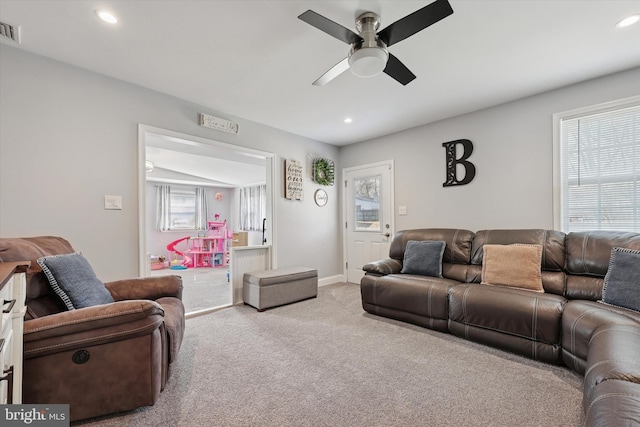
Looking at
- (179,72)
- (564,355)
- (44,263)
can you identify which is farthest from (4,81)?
(564,355)

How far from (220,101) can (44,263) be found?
2319mm

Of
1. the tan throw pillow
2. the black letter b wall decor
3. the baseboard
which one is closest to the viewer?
the tan throw pillow

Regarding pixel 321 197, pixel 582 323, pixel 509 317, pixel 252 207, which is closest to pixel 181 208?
pixel 252 207

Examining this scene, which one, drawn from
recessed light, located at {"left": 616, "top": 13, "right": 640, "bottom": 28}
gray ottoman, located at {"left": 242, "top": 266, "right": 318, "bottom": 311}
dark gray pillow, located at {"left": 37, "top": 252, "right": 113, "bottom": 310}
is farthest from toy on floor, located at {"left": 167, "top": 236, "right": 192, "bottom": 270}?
recessed light, located at {"left": 616, "top": 13, "right": 640, "bottom": 28}

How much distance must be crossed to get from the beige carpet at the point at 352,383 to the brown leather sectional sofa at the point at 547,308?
174mm

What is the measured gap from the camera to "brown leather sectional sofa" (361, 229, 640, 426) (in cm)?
124

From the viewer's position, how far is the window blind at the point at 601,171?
271cm

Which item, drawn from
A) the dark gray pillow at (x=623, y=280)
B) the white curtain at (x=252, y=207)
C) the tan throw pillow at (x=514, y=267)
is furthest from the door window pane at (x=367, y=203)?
the white curtain at (x=252, y=207)

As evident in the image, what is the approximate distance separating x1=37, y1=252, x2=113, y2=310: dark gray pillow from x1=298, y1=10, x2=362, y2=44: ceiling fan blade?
2094 millimetres

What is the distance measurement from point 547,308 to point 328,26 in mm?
2540

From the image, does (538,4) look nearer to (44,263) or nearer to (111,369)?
(111,369)

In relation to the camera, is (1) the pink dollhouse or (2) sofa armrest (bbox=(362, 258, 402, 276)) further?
(1) the pink dollhouse

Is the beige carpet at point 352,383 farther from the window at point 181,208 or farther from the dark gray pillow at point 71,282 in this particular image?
the window at point 181,208

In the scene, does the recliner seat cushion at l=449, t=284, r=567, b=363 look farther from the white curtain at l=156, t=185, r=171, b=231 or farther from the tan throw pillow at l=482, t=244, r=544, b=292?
the white curtain at l=156, t=185, r=171, b=231
